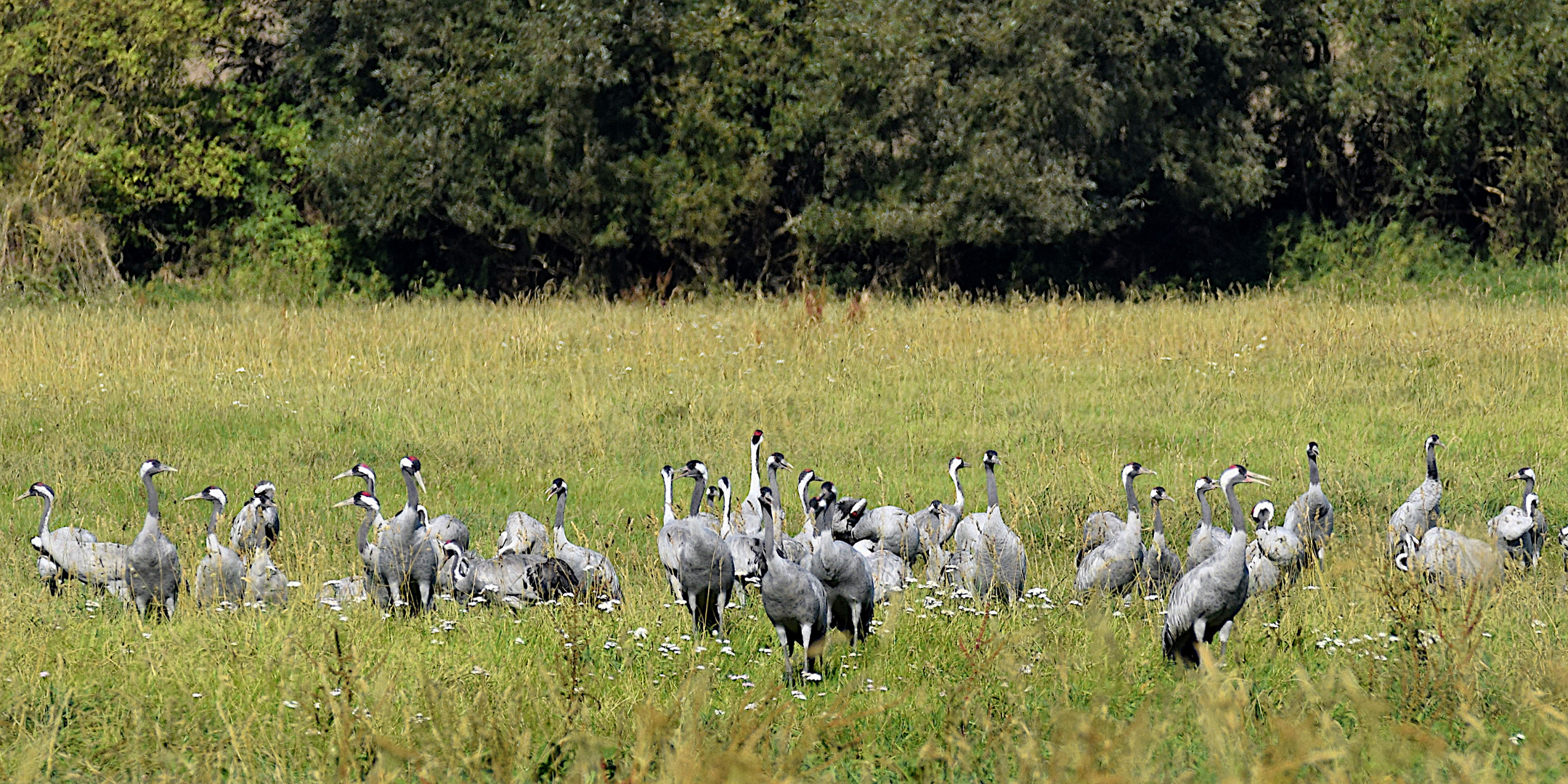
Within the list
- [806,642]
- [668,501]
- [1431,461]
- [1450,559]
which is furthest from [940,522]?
[1431,461]

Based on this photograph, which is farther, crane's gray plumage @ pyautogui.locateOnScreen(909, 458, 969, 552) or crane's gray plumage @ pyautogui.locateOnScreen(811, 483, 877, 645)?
crane's gray plumage @ pyautogui.locateOnScreen(909, 458, 969, 552)

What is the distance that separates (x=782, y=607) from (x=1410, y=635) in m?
2.48

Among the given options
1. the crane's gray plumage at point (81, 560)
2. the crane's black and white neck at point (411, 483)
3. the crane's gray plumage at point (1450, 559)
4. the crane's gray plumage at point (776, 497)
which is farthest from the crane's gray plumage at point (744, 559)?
the crane's gray plumage at point (1450, 559)

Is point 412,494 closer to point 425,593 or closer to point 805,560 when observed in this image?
point 425,593

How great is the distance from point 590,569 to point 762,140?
1799 cm

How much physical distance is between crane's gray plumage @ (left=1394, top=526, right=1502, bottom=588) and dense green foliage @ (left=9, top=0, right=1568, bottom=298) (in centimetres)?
1555

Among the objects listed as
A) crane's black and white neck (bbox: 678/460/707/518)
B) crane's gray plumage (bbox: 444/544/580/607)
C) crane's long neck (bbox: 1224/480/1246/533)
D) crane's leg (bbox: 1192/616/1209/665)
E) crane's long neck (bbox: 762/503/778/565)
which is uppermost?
crane's long neck (bbox: 1224/480/1246/533)

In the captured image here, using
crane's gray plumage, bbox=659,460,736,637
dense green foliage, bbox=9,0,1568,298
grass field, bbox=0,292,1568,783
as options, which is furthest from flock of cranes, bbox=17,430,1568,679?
dense green foliage, bbox=9,0,1568,298

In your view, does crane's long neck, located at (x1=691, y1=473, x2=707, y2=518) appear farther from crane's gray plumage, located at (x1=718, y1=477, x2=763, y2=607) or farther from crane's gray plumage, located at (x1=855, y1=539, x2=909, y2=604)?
crane's gray plumage, located at (x1=855, y1=539, x2=909, y2=604)

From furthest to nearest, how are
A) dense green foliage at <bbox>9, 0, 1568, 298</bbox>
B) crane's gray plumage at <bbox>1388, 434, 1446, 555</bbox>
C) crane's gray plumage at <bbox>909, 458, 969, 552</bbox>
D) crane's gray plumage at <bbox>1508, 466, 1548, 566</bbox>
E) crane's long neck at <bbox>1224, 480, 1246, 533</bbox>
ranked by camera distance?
dense green foliage at <bbox>9, 0, 1568, 298</bbox>
crane's gray plumage at <bbox>1388, 434, 1446, 555</bbox>
crane's gray plumage at <bbox>1508, 466, 1548, 566</bbox>
crane's gray plumage at <bbox>909, 458, 969, 552</bbox>
crane's long neck at <bbox>1224, 480, 1246, 533</bbox>

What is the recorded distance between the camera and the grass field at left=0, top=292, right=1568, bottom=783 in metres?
5.54

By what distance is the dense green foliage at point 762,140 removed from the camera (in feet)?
80.9

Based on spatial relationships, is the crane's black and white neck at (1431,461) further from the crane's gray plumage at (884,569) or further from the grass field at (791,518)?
the crane's gray plumage at (884,569)

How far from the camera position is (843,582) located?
7410mm
